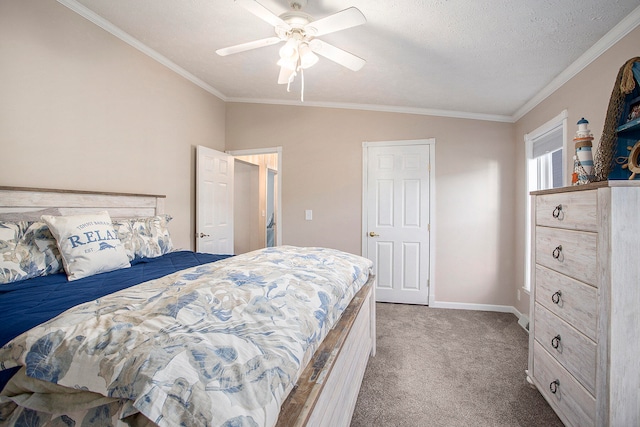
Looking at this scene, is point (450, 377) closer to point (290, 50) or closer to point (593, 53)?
point (593, 53)

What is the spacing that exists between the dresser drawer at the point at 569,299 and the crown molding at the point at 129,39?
371 cm

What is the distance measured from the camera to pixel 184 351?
2.07 feet

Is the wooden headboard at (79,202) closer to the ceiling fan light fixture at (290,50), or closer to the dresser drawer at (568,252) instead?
the ceiling fan light fixture at (290,50)

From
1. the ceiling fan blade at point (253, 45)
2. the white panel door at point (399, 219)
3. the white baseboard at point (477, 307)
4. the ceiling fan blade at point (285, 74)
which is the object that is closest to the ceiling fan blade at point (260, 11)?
the ceiling fan blade at point (253, 45)

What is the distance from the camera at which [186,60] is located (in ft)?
9.64

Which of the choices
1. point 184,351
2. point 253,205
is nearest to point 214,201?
point 253,205

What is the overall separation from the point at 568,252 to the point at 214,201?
11.1 feet

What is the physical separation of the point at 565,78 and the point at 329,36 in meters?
1.90

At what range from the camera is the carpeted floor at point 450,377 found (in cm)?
168

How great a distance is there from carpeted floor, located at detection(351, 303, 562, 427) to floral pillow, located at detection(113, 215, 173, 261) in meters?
1.85

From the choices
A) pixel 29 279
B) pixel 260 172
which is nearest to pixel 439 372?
pixel 29 279

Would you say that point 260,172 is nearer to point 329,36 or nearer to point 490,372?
point 329,36

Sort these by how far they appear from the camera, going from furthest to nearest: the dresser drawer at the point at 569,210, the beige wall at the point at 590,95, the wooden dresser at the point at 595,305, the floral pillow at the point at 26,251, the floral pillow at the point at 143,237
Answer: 1. the floral pillow at the point at 143,237
2. the beige wall at the point at 590,95
3. the floral pillow at the point at 26,251
4. the dresser drawer at the point at 569,210
5. the wooden dresser at the point at 595,305

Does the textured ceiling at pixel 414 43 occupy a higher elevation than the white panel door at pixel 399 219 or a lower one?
higher
